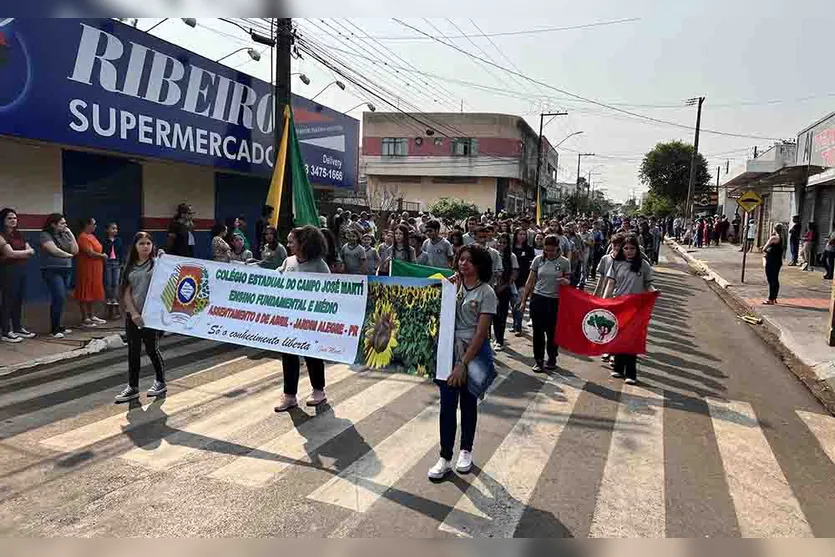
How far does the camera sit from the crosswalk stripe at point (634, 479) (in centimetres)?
392

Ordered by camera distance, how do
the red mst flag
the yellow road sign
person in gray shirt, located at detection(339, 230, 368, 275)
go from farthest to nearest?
the yellow road sign, person in gray shirt, located at detection(339, 230, 368, 275), the red mst flag

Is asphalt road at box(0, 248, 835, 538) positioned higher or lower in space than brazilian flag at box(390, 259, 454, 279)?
lower

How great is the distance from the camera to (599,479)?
4613 millimetres

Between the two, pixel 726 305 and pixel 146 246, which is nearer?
pixel 146 246

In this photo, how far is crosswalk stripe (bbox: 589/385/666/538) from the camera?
392 cm

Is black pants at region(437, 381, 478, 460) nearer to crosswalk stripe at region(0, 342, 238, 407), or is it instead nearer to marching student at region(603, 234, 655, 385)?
marching student at region(603, 234, 655, 385)

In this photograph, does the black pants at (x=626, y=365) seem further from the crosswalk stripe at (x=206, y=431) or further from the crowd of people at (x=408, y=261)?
the crosswalk stripe at (x=206, y=431)

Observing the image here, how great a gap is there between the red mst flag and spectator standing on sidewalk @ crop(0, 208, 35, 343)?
23.9 feet

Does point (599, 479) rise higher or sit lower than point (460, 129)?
lower

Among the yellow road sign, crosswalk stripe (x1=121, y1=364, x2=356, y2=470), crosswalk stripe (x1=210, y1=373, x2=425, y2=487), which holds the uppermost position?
the yellow road sign

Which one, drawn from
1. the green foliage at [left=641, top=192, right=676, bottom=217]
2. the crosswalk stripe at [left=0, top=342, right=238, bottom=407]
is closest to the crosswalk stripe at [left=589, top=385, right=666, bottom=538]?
the crosswalk stripe at [left=0, top=342, right=238, bottom=407]

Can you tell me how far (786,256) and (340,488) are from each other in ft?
84.6

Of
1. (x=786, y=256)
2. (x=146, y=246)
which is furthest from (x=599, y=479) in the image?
(x=786, y=256)

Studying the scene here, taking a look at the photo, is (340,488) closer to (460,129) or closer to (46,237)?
(46,237)
